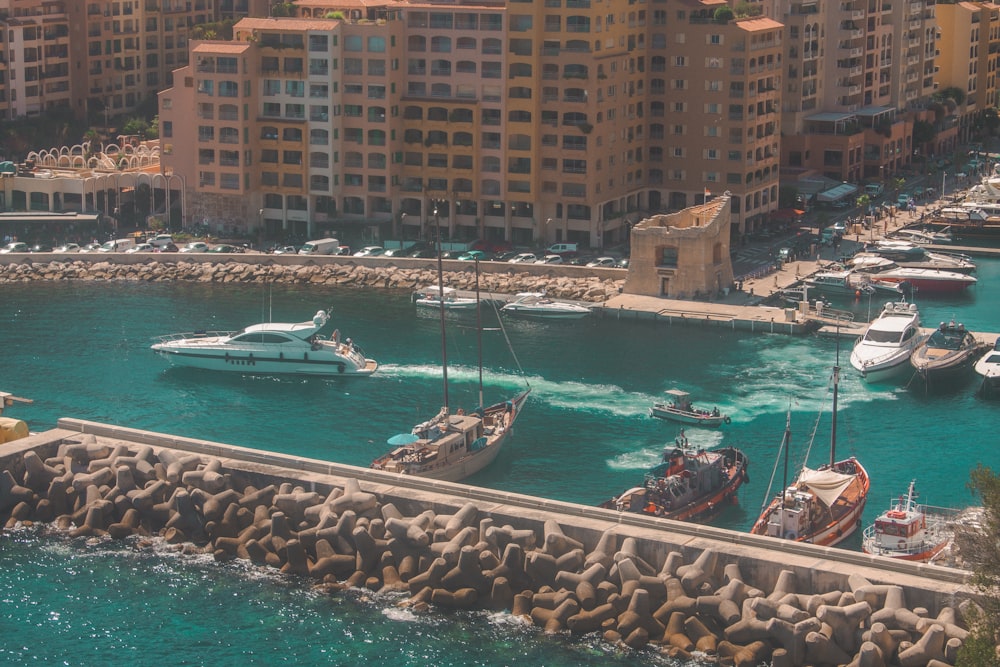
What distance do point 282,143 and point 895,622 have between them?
254ft

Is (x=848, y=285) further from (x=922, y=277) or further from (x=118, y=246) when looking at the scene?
(x=118, y=246)

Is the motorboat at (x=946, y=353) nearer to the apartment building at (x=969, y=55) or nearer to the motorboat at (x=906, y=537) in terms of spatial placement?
the motorboat at (x=906, y=537)

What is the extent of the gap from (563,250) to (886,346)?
2952 cm

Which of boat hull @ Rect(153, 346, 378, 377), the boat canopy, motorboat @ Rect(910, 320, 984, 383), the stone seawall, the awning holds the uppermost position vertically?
the awning

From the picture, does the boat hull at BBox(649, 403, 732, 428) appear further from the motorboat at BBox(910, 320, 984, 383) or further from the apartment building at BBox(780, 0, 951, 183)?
the apartment building at BBox(780, 0, 951, 183)

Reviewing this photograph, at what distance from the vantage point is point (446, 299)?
370 feet

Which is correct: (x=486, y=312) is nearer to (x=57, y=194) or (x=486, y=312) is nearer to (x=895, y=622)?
(x=57, y=194)

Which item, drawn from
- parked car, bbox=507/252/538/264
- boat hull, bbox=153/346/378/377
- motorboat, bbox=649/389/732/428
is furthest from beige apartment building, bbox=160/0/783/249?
motorboat, bbox=649/389/732/428

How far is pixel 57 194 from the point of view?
13538 cm

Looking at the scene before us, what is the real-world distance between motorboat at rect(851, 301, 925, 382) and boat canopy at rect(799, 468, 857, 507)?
21.3 meters

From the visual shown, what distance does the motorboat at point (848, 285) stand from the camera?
11538 cm

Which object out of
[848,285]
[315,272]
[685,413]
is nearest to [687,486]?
[685,413]

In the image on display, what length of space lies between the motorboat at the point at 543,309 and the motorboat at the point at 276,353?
14.6 m

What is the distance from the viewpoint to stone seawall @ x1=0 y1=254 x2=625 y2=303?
383ft
